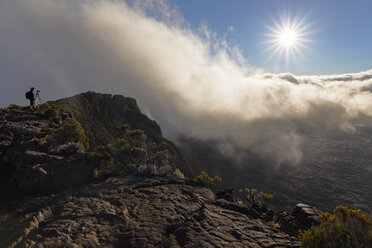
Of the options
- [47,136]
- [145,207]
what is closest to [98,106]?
[47,136]

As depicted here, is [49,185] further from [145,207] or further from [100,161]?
[145,207]

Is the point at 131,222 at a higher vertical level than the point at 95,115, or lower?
lower

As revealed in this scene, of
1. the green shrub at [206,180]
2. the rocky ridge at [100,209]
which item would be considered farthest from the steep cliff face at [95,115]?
the green shrub at [206,180]

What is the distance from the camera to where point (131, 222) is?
24031 mm

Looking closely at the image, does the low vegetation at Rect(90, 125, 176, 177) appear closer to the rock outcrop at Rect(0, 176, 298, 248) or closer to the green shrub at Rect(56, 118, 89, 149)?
the green shrub at Rect(56, 118, 89, 149)

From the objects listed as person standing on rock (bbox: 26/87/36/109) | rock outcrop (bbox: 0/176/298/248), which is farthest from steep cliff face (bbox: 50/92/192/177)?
rock outcrop (bbox: 0/176/298/248)

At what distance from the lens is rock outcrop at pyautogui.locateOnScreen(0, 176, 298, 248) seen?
20.7m

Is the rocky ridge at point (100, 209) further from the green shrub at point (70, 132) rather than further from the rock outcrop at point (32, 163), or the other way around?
the green shrub at point (70, 132)

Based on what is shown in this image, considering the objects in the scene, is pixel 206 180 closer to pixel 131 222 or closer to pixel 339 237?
pixel 131 222

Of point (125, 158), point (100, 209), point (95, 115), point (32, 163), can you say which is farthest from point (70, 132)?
point (95, 115)

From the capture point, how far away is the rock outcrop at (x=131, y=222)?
67.9ft

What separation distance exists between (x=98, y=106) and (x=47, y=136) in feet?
466

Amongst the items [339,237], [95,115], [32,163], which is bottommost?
[32,163]

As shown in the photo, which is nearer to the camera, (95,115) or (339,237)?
(339,237)
